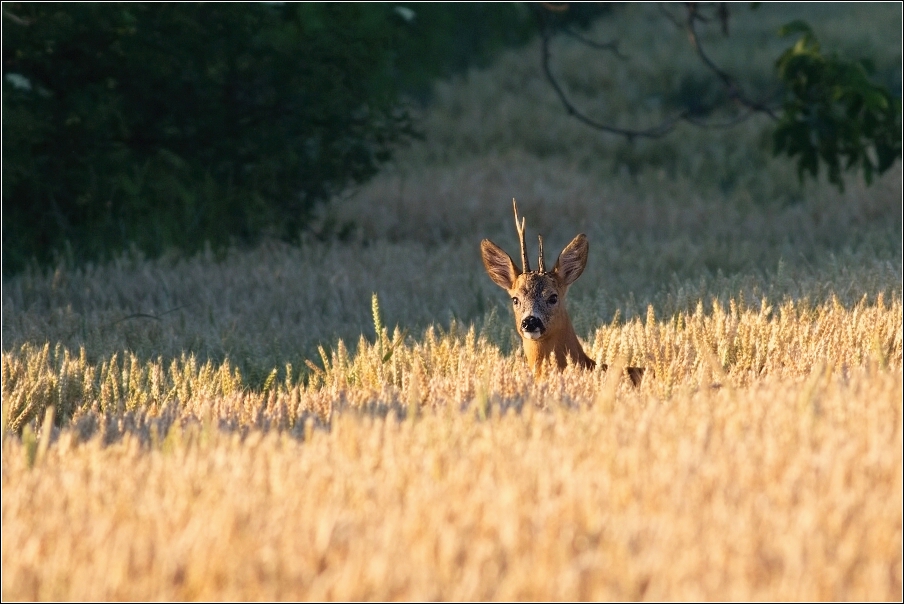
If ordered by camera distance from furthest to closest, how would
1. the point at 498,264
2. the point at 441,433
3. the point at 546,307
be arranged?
the point at 498,264, the point at 546,307, the point at 441,433

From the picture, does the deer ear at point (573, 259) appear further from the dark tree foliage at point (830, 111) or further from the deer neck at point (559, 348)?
the dark tree foliage at point (830, 111)

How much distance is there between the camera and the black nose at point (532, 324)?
5.60 meters

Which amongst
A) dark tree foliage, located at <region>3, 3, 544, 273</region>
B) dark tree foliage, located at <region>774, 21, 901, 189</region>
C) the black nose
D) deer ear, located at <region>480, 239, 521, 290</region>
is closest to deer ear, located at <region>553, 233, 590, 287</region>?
deer ear, located at <region>480, 239, 521, 290</region>

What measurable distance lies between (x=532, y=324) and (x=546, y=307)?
16 centimetres

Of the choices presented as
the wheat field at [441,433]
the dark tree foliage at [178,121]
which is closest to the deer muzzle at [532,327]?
the wheat field at [441,433]

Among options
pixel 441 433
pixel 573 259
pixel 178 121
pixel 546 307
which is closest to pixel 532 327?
pixel 546 307

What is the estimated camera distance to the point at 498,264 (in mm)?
6039

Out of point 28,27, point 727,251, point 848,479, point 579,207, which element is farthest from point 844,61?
point 848,479

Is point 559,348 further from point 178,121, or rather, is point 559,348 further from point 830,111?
point 178,121

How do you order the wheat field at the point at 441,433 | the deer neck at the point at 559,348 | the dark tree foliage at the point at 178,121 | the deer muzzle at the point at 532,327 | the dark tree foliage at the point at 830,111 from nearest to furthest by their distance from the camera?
the wheat field at the point at 441,433, the deer muzzle at the point at 532,327, the deer neck at the point at 559,348, the dark tree foliage at the point at 830,111, the dark tree foliage at the point at 178,121

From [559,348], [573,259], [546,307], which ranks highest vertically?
[573,259]

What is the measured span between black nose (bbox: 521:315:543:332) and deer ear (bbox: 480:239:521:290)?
39cm

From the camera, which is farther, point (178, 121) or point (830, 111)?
point (178, 121)

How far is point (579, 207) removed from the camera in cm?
1412
